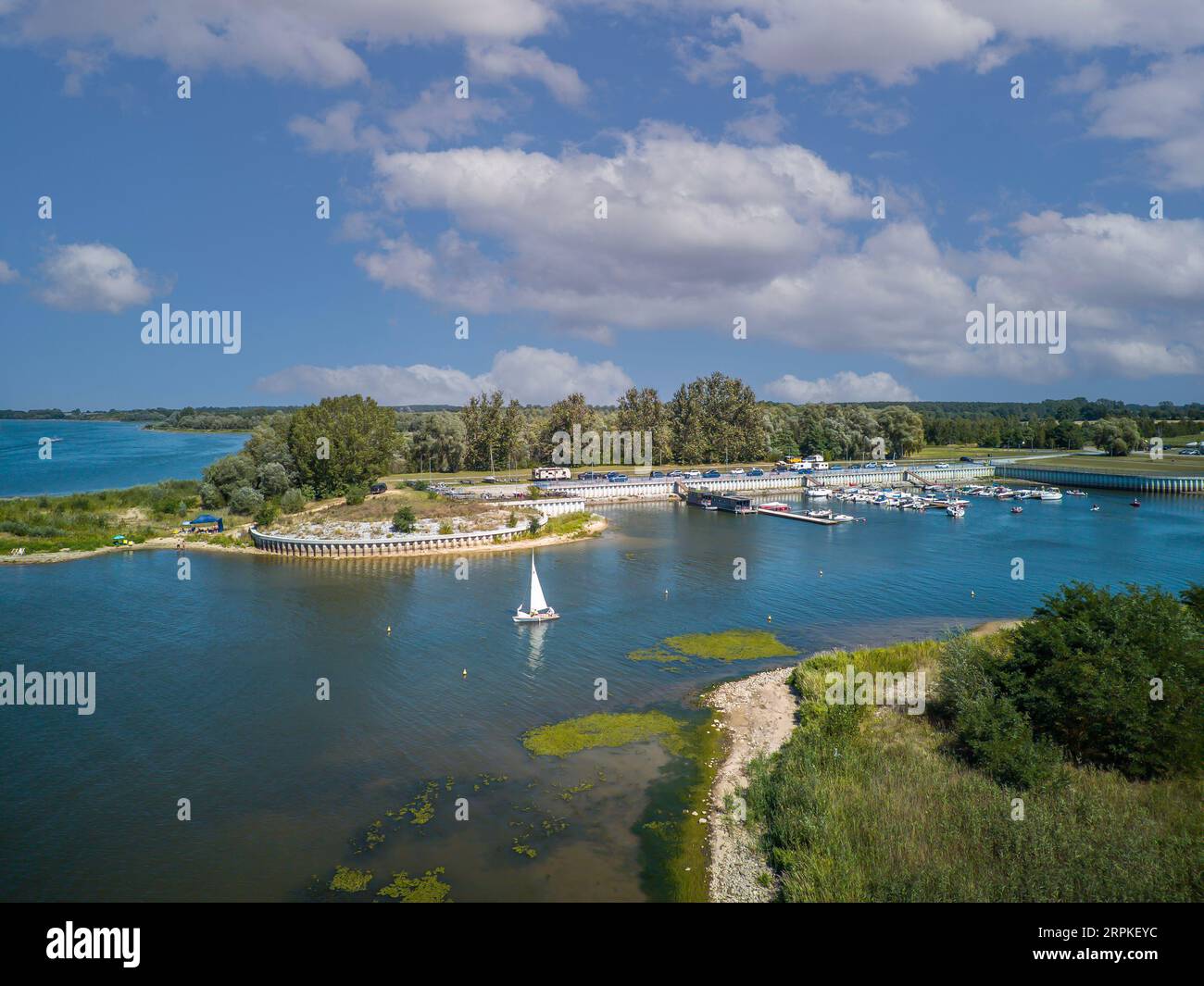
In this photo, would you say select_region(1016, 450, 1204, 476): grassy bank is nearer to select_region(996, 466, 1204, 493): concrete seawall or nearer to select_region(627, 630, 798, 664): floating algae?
select_region(996, 466, 1204, 493): concrete seawall

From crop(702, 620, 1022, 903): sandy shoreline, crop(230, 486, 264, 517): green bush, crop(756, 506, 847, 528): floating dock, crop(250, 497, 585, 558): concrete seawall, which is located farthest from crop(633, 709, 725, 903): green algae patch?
crop(230, 486, 264, 517): green bush

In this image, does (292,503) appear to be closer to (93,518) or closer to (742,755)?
(93,518)

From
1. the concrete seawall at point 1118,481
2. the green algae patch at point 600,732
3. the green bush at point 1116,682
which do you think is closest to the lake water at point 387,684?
the green algae patch at point 600,732

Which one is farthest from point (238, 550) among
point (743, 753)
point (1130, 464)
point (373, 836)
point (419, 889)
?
point (1130, 464)
